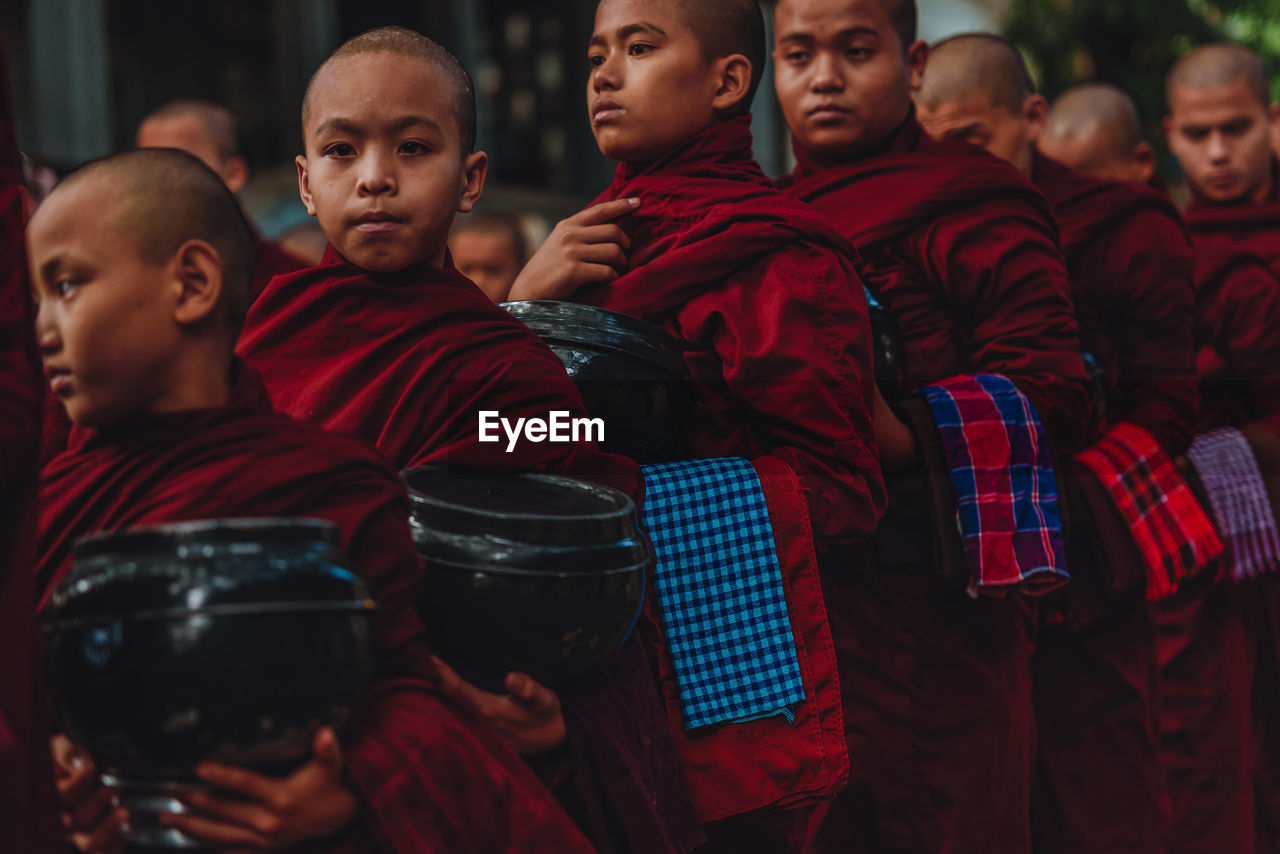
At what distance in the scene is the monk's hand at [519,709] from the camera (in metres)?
1.41

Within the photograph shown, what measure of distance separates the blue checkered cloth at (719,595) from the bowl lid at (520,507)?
13.3 inches

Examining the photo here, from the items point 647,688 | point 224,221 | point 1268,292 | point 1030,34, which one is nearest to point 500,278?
point 1268,292

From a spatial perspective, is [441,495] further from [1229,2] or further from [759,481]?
[1229,2]

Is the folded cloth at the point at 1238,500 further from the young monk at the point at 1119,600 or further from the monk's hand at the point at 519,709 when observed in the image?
the monk's hand at the point at 519,709

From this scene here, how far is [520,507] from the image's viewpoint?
1.41 metres

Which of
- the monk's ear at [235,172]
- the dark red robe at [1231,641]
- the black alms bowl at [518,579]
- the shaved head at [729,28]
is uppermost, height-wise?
the shaved head at [729,28]

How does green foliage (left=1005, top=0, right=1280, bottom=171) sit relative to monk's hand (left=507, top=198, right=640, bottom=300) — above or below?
above

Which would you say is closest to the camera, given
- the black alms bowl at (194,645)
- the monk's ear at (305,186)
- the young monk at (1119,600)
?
the black alms bowl at (194,645)

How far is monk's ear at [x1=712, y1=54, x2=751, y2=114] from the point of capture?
2.08 meters

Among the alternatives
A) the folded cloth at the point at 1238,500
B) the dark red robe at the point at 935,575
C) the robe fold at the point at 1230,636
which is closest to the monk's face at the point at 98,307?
the dark red robe at the point at 935,575

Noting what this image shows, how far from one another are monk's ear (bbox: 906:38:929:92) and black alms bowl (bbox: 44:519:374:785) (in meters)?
1.79

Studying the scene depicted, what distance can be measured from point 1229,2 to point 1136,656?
539 cm

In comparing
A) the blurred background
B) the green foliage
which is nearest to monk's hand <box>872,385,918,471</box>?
the blurred background

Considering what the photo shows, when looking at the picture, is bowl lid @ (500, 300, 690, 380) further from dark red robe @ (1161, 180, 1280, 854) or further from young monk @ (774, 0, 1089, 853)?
dark red robe @ (1161, 180, 1280, 854)
